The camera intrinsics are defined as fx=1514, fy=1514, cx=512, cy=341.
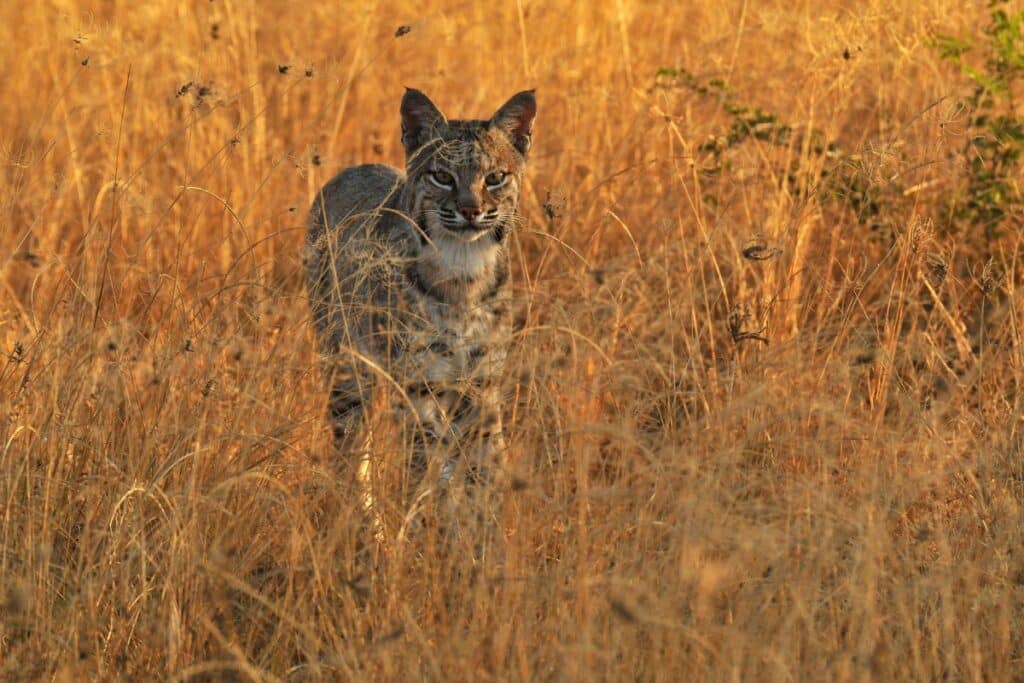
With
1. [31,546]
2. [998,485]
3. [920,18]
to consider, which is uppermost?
[920,18]

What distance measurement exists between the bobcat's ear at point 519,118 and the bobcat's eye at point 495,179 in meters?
0.21

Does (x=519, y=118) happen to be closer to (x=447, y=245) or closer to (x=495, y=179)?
(x=495, y=179)

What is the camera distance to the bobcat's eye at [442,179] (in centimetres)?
530

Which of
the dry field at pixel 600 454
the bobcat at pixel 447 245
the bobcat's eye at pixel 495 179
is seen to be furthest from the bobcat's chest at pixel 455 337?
the bobcat's eye at pixel 495 179

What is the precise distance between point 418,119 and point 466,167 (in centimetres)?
36

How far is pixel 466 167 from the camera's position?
5285 mm

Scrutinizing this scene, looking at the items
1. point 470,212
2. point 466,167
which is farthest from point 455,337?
point 466,167

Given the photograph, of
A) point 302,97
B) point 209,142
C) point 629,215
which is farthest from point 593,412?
point 302,97

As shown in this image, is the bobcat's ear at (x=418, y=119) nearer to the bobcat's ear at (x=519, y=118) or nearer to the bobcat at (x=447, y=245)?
the bobcat at (x=447, y=245)

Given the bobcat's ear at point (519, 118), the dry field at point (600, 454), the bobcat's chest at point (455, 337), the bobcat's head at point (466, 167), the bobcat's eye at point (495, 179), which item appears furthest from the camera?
the bobcat's ear at point (519, 118)

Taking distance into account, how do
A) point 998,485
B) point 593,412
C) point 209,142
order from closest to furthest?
point 998,485, point 593,412, point 209,142

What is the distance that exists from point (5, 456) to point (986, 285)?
9.72 feet

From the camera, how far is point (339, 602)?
12.0ft

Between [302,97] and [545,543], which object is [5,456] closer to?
[545,543]
